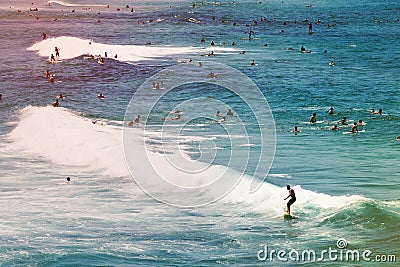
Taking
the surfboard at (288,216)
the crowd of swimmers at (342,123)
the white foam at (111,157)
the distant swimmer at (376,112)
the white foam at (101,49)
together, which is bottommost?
the surfboard at (288,216)

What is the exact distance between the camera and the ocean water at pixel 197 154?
2206cm

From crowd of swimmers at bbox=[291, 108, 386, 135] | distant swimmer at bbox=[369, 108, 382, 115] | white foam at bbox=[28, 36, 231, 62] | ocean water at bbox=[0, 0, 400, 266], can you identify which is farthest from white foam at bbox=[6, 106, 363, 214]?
white foam at bbox=[28, 36, 231, 62]

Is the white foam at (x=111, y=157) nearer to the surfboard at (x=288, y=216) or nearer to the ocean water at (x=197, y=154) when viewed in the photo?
the ocean water at (x=197, y=154)

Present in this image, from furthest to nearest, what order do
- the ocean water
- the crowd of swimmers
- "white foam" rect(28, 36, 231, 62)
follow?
"white foam" rect(28, 36, 231, 62)
the crowd of swimmers
the ocean water

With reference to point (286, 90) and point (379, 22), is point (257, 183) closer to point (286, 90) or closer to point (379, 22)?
point (286, 90)

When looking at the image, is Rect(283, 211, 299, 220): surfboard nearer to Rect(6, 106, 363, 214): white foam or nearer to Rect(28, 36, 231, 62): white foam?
Rect(6, 106, 363, 214): white foam

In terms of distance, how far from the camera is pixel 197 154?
35125 mm

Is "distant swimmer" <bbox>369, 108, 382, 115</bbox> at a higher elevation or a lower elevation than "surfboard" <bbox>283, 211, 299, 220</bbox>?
higher

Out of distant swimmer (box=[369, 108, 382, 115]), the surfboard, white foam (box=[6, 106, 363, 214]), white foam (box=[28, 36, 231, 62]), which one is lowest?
the surfboard

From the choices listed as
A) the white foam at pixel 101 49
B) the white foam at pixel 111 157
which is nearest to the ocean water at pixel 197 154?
the white foam at pixel 111 157

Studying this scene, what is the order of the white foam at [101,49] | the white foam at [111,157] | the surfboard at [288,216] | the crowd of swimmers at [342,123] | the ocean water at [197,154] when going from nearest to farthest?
the ocean water at [197,154], the surfboard at [288,216], the white foam at [111,157], the crowd of swimmers at [342,123], the white foam at [101,49]

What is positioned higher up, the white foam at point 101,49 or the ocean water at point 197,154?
the white foam at point 101,49

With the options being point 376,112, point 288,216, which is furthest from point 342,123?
point 288,216

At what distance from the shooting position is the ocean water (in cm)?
2206
